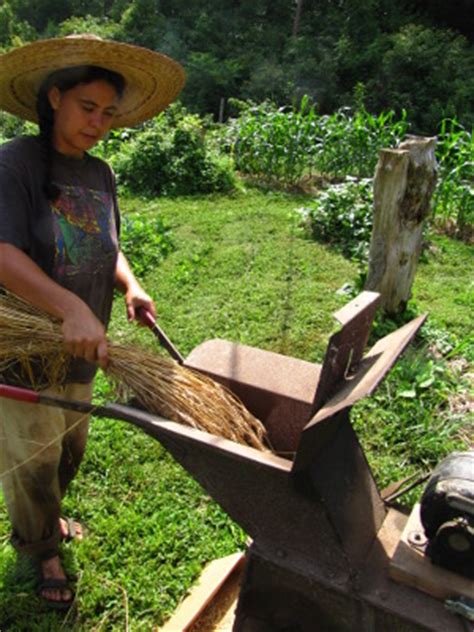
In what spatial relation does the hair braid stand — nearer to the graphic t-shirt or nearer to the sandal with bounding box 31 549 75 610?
the graphic t-shirt

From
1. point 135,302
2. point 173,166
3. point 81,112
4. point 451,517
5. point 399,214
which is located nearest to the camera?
point 451,517

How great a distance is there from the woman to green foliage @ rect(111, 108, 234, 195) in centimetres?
626

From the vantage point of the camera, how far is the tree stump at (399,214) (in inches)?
163

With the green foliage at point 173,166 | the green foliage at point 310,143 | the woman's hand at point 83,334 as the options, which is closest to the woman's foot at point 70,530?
the woman's hand at point 83,334

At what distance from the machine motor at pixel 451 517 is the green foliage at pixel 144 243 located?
14.4 ft

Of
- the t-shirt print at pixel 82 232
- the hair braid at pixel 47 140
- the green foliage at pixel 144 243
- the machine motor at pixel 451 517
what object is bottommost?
the green foliage at pixel 144 243

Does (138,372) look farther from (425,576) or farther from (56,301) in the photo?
(425,576)

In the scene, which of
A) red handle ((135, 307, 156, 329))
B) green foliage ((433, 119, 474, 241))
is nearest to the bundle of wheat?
red handle ((135, 307, 156, 329))

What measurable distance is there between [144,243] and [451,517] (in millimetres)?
5133

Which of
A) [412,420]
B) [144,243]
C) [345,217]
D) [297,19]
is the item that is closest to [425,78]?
→ [297,19]

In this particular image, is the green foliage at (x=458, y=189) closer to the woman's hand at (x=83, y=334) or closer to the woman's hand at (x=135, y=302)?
the woman's hand at (x=135, y=302)

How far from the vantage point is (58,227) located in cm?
199

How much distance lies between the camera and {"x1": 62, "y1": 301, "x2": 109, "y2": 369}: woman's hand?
1753 mm

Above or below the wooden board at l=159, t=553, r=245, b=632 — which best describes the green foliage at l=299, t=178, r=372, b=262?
above
